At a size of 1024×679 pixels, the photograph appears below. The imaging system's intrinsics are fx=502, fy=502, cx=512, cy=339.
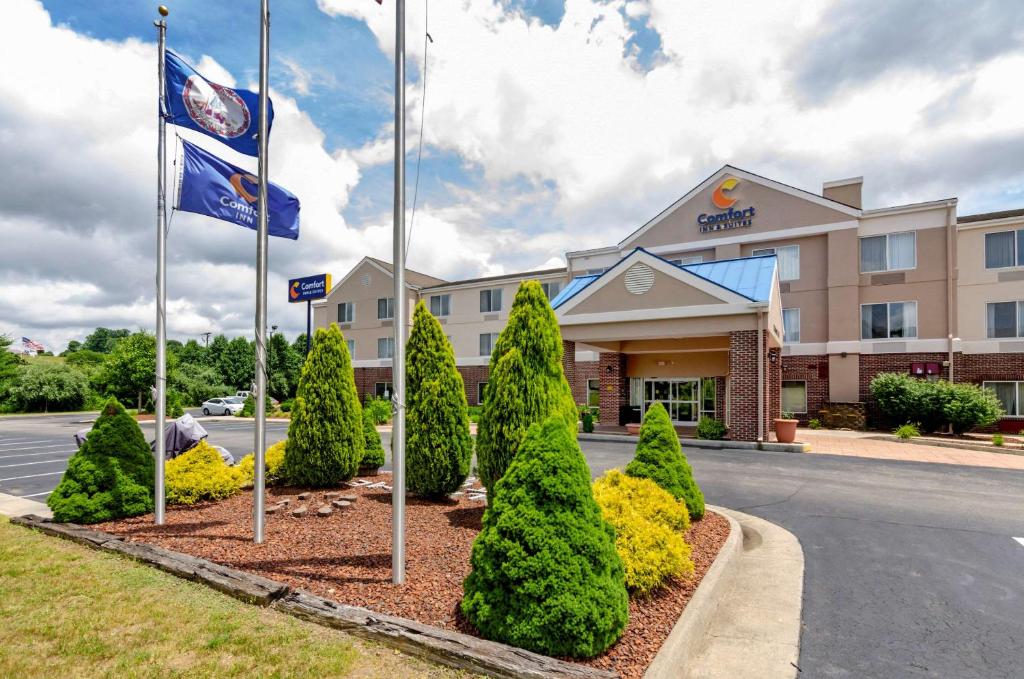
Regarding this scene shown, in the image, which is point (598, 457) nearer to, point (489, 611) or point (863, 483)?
point (863, 483)

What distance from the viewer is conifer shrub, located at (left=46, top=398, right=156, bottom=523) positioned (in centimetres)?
716

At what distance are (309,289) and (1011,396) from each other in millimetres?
40012

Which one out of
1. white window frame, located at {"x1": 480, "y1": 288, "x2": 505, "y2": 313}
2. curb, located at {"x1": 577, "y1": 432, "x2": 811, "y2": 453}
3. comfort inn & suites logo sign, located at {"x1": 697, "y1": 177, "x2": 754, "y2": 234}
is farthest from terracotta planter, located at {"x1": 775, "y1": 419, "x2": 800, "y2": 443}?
white window frame, located at {"x1": 480, "y1": 288, "x2": 505, "y2": 313}

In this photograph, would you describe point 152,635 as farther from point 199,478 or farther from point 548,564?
point 199,478

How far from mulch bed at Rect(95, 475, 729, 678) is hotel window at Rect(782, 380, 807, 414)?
19721mm

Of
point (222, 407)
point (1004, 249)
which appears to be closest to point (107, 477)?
point (1004, 249)

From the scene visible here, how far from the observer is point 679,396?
23250 mm

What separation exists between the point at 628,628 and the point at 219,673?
10.2 feet

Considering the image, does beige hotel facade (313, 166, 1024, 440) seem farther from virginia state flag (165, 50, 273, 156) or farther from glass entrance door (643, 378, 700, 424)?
virginia state flag (165, 50, 273, 156)

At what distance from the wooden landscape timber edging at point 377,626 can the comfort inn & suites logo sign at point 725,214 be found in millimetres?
27634

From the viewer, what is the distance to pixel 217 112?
711 cm

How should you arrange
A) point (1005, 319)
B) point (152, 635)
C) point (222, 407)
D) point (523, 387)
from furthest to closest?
point (222, 407) < point (1005, 319) < point (523, 387) < point (152, 635)

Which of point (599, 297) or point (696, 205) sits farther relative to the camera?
point (696, 205)

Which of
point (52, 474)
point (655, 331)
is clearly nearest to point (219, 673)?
point (52, 474)
